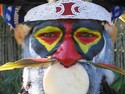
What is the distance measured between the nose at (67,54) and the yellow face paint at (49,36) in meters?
0.04

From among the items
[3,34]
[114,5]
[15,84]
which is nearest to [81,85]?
[114,5]

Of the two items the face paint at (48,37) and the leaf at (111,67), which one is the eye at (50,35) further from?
the leaf at (111,67)

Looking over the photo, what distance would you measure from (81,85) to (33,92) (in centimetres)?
22

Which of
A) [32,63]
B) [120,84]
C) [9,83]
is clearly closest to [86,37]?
[32,63]

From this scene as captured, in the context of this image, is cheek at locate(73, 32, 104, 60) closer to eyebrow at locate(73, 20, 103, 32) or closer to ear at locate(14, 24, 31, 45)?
eyebrow at locate(73, 20, 103, 32)

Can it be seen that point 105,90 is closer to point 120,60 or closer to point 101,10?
point 101,10

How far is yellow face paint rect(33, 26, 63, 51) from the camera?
6.79 ft

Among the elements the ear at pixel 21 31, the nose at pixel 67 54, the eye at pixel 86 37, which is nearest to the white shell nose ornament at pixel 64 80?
the nose at pixel 67 54

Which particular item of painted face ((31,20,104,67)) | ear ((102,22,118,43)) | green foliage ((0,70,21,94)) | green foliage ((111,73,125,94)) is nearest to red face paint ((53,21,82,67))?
painted face ((31,20,104,67))

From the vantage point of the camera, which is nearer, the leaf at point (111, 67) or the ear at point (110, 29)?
the leaf at point (111, 67)

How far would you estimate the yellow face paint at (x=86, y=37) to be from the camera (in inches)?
81.4

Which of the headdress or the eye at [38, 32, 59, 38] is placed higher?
the headdress

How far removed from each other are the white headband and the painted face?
0.07 ft

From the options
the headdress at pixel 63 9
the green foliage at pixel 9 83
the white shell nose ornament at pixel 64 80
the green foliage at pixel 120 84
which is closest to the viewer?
the white shell nose ornament at pixel 64 80
